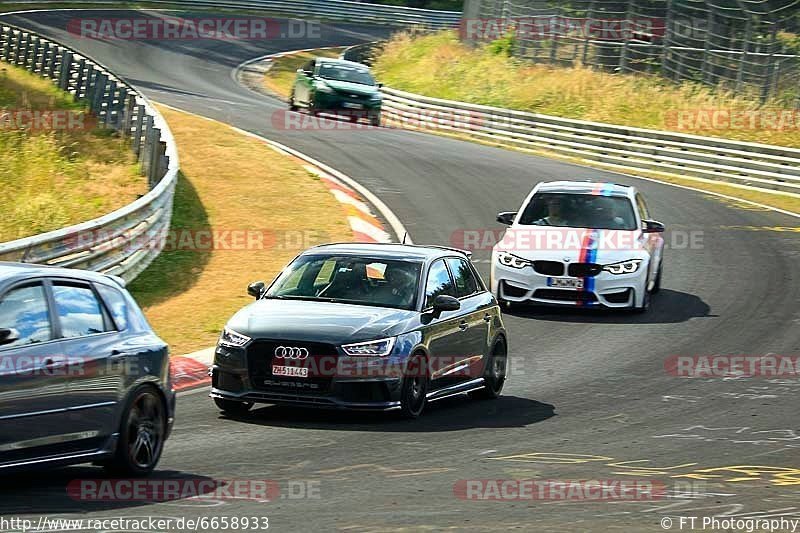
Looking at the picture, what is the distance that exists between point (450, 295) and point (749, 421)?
2923 millimetres

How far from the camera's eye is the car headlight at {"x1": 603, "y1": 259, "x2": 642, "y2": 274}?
61.0ft

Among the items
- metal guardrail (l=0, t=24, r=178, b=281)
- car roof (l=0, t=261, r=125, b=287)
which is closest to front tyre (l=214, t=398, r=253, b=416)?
car roof (l=0, t=261, r=125, b=287)

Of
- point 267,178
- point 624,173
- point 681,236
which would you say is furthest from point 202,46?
point 681,236

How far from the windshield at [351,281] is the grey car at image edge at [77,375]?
3076 mm

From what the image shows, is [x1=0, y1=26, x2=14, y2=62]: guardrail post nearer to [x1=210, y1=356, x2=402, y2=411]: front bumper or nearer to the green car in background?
the green car in background

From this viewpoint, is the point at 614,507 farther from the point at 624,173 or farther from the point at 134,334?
the point at 624,173

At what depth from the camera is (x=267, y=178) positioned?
27.2 meters

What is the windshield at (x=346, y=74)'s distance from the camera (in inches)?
1533

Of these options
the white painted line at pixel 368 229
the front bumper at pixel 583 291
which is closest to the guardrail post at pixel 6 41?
the white painted line at pixel 368 229

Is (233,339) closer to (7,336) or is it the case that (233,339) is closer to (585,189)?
(7,336)

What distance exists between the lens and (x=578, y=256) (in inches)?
731

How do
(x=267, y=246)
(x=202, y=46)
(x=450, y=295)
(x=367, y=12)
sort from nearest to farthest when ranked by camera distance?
1. (x=450, y=295)
2. (x=267, y=246)
3. (x=202, y=46)
4. (x=367, y=12)

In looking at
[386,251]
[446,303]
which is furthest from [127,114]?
Result: [446,303]

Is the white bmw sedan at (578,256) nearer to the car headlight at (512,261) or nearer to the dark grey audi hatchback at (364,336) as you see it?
the car headlight at (512,261)
